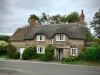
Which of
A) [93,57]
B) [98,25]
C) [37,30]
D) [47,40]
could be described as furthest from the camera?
[98,25]

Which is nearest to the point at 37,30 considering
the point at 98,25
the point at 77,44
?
A: the point at 77,44

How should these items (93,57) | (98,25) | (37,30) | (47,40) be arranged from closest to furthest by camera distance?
(93,57) → (47,40) → (37,30) → (98,25)

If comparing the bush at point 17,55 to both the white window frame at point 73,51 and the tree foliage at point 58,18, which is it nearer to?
the white window frame at point 73,51

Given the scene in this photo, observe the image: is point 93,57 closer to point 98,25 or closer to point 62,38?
point 62,38

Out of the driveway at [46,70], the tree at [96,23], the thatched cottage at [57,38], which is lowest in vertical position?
the driveway at [46,70]

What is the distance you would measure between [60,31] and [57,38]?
1.68 metres

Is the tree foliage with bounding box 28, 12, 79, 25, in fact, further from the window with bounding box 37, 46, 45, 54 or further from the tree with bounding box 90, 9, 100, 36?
the window with bounding box 37, 46, 45, 54

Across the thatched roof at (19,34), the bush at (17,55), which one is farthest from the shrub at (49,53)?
the thatched roof at (19,34)

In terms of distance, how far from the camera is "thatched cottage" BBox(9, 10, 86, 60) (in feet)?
116

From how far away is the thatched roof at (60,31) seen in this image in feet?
118

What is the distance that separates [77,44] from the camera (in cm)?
3584

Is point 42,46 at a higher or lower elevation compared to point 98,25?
lower

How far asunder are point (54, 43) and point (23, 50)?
8.45m

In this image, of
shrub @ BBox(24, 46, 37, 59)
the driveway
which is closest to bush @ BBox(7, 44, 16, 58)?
shrub @ BBox(24, 46, 37, 59)
